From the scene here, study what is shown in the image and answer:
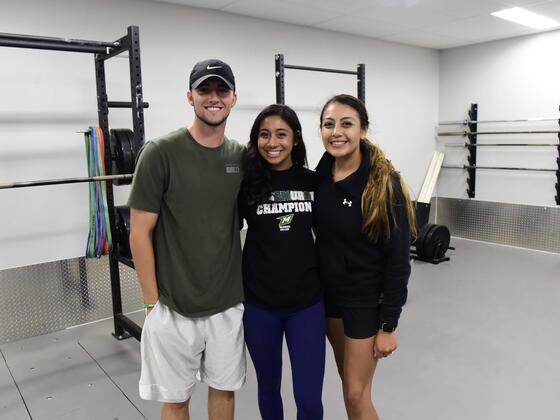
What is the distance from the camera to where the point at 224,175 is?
1747 mm

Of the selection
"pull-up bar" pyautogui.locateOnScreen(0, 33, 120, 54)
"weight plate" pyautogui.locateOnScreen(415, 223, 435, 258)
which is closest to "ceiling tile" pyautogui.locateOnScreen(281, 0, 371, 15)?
"pull-up bar" pyautogui.locateOnScreen(0, 33, 120, 54)

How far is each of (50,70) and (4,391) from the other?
2.32 m

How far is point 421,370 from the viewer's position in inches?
116

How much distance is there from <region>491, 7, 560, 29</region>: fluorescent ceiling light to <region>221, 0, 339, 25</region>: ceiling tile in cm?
179

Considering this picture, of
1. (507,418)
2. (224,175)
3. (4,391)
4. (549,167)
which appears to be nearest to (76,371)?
(4,391)

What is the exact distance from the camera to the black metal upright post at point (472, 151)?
649cm

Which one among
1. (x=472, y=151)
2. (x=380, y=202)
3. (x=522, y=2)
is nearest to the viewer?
(x=380, y=202)

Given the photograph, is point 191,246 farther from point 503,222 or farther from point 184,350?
point 503,222

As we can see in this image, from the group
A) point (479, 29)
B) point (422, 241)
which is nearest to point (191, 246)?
point (422, 241)

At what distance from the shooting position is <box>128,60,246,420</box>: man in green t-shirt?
1665mm

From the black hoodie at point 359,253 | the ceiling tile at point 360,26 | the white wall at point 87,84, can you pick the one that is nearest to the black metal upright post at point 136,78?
the white wall at point 87,84

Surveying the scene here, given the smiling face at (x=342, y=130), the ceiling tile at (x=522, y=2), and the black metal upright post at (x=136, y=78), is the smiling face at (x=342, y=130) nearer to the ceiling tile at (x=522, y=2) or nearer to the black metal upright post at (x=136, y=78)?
the black metal upright post at (x=136, y=78)

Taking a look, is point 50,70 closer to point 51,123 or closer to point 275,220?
point 51,123

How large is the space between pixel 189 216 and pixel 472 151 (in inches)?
229
